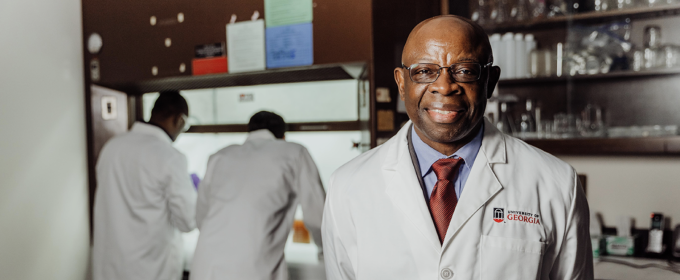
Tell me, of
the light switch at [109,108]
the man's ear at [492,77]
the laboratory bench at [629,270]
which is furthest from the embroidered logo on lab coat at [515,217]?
the light switch at [109,108]

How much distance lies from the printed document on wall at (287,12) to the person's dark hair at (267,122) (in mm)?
415

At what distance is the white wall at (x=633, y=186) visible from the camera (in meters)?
2.16

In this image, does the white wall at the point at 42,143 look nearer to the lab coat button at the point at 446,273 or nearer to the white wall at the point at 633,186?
the lab coat button at the point at 446,273

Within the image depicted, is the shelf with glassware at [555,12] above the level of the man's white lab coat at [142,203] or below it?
above

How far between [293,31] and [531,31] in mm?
1169

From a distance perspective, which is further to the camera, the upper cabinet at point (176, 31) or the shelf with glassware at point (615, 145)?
the upper cabinet at point (176, 31)

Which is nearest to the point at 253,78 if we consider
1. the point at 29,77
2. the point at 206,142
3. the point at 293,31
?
the point at 293,31

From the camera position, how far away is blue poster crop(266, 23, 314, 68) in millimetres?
2131

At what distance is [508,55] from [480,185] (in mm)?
1418

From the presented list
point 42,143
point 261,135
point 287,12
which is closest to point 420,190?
point 261,135

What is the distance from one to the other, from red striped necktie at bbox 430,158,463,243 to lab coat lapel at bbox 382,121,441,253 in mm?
29

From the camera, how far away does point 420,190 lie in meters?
1.04

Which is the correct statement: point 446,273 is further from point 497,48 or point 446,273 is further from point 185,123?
point 185,123

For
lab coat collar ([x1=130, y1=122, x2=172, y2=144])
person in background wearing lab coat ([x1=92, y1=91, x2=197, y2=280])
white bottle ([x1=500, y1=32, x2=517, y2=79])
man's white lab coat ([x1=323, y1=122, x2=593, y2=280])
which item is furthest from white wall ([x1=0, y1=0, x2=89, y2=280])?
white bottle ([x1=500, y1=32, x2=517, y2=79])
